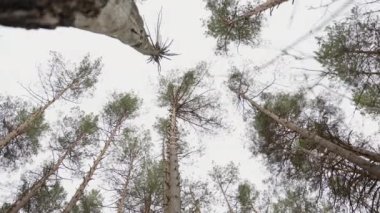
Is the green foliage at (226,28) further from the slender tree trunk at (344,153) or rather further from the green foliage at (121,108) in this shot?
the green foliage at (121,108)

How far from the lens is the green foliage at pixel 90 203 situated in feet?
46.5

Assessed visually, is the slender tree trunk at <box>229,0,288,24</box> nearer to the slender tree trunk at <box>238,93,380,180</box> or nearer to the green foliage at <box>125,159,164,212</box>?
the slender tree trunk at <box>238,93,380,180</box>

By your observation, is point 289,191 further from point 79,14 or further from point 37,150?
point 79,14

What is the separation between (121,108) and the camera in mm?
15516

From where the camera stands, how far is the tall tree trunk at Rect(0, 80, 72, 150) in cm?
1037

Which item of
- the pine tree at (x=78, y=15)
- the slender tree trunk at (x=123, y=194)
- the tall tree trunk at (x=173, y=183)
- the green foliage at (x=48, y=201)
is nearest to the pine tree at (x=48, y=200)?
the green foliage at (x=48, y=201)

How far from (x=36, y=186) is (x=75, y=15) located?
11.5 m

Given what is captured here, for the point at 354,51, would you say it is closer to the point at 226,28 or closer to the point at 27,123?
the point at 226,28

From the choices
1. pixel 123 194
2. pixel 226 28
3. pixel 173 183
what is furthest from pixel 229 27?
pixel 123 194

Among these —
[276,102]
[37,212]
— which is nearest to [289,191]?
[276,102]

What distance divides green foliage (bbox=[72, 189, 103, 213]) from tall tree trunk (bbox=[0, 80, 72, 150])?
14.6 feet

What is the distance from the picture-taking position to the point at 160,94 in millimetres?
14312

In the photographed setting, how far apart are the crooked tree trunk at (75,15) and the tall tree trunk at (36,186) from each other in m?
10.1

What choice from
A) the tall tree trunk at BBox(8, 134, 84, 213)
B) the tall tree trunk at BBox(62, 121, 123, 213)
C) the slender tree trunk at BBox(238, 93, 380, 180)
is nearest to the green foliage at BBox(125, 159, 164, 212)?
the tall tree trunk at BBox(62, 121, 123, 213)
